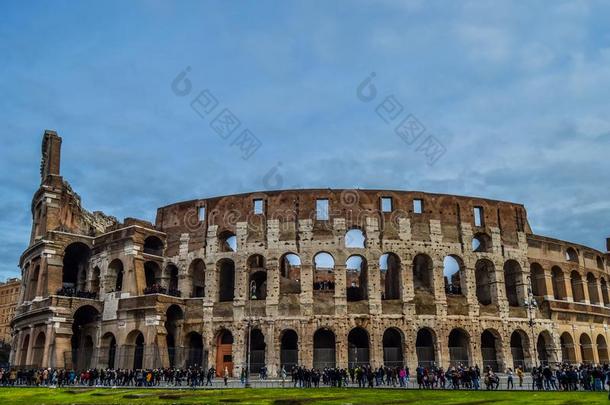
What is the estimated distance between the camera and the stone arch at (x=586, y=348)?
4362cm

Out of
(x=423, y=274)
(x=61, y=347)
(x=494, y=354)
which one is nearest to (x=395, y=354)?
(x=494, y=354)

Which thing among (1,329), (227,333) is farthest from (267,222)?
(1,329)

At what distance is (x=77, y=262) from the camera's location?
156 feet

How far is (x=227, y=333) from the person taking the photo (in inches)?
1539

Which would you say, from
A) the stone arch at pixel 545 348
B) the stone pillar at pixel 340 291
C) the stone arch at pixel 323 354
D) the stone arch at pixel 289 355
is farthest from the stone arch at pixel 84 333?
the stone arch at pixel 545 348

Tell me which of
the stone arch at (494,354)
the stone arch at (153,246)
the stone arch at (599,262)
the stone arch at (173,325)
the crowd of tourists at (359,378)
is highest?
the stone arch at (153,246)

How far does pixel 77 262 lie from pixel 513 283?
114ft

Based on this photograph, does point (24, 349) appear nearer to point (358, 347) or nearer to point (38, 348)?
point (38, 348)

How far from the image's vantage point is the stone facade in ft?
285

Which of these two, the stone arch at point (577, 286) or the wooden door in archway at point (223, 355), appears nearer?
the wooden door in archway at point (223, 355)

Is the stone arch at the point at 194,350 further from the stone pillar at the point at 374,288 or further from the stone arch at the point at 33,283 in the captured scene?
the stone arch at the point at 33,283

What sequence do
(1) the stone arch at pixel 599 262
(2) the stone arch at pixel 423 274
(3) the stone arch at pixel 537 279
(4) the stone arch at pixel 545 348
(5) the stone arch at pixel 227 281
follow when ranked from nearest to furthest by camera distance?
(2) the stone arch at pixel 423 274, (4) the stone arch at pixel 545 348, (5) the stone arch at pixel 227 281, (3) the stone arch at pixel 537 279, (1) the stone arch at pixel 599 262

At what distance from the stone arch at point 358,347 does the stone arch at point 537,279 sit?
13.9 metres

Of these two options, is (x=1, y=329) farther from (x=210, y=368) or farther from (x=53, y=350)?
(x=210, y=368)
